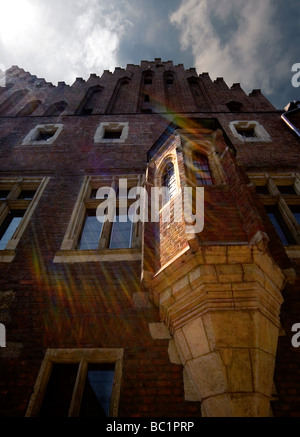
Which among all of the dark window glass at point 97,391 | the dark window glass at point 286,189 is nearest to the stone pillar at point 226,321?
the dark window glass at point 97,391

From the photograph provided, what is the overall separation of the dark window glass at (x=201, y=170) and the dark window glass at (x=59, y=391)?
3841 mm

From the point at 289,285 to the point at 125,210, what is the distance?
3.75 m

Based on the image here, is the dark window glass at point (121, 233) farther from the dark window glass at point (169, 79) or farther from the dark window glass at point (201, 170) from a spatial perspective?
the dark window glass at point (169, 79)

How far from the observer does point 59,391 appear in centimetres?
309

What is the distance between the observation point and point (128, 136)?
8281 millimetres

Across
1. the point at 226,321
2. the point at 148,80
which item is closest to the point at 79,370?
the point at 226,321

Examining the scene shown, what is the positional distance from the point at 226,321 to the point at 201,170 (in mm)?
3243

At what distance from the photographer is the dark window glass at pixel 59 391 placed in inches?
114

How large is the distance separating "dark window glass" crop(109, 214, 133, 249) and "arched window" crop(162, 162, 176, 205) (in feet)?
3.77

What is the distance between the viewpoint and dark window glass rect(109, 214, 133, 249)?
4984 mm

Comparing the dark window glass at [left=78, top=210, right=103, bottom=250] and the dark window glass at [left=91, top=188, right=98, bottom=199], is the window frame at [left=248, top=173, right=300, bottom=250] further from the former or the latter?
the dark window glass at [left=91, top=188, right=98, bottom=199]
